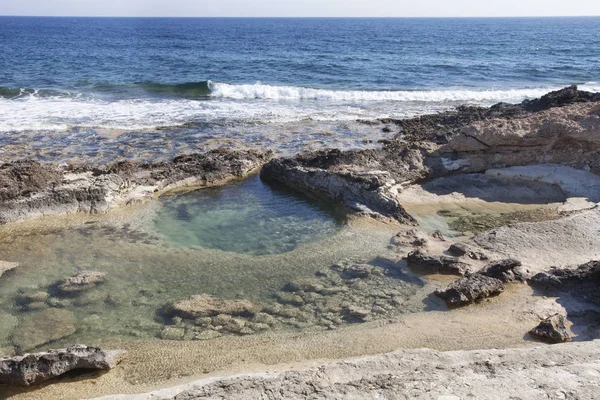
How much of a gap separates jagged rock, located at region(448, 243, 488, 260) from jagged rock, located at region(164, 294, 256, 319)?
4144mm

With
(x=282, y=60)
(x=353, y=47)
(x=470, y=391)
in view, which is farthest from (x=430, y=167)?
(x=353, y=47)

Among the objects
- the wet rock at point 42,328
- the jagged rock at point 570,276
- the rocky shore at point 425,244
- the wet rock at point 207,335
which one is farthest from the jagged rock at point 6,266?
the jagged rock at point 570,276

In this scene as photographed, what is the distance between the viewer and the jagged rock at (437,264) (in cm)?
905

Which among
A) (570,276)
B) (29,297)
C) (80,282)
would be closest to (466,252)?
(570,276)

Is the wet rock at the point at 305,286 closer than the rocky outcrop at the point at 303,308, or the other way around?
the rocky outcrop at the point at 303,308

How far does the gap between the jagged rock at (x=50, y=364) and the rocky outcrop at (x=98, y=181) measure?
5420mm

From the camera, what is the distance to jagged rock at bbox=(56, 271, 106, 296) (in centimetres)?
835

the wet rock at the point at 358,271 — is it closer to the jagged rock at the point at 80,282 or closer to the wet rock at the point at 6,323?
the jagged rock at the point at 80,282

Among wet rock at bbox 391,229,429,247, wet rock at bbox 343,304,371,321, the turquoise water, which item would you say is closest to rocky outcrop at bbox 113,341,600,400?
wet rock at bbox 343,304,371,321

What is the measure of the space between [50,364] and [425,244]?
6858 mm

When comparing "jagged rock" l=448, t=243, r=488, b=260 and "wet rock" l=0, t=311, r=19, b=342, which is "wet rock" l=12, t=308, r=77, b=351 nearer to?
"wet rock" l=0, t=311, r=19, b=342

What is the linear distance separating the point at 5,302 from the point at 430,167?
10657 millimetres

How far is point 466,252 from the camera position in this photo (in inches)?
379

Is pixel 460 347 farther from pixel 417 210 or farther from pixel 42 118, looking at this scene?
pixel 42 118
